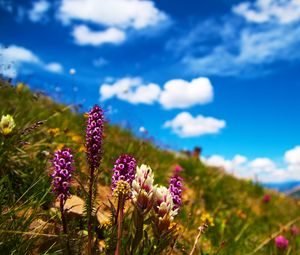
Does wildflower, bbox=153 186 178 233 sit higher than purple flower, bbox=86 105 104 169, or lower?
lower

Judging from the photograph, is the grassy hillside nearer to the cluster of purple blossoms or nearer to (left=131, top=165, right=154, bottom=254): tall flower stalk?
the cluster of purple blossoms

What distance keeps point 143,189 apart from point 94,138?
1.58 feet

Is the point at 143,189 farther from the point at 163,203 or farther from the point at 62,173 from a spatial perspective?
the point at 62,173

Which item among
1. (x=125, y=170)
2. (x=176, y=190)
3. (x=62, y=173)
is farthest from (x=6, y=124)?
(x=176, y=190)

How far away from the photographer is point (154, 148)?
418 inches

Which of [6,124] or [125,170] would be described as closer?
[125,170]

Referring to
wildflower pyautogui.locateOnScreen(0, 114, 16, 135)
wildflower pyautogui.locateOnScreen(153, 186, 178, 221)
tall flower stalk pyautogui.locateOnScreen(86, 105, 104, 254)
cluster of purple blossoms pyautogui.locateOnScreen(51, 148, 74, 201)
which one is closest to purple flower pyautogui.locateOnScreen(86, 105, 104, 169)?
tall flower stalk pyautogui.locateOnScreen(86, 105, 104, 254)

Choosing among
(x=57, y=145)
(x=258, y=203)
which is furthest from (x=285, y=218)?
(x=57, y=145)

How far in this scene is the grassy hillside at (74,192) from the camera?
10.9 ft

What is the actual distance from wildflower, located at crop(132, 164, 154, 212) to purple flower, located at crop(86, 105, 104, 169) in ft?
1.20

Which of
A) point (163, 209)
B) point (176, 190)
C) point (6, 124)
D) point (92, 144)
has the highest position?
point (6, 124)

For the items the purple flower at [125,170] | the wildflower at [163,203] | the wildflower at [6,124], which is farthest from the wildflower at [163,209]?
the wildflower at [6,124]

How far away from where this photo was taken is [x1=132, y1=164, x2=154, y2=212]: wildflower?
2.39 m

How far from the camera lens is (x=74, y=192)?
4.61 m
